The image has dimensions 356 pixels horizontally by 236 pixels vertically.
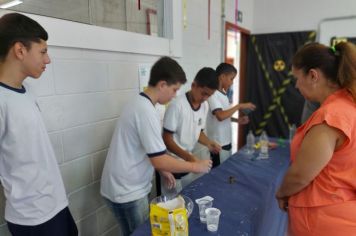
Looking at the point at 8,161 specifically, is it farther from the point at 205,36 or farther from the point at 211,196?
the point at 205,36

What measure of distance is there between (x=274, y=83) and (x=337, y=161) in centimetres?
365

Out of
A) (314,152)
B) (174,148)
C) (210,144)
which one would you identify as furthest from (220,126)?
(314,152)

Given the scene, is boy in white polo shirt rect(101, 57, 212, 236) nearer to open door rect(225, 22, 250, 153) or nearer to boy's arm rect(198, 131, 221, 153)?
boy's arm rect(198, 131, 221, 153)

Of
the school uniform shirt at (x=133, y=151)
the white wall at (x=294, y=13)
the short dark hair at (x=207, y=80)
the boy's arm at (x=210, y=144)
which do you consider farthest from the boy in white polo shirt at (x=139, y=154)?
the white wall at (x=294, y=13)

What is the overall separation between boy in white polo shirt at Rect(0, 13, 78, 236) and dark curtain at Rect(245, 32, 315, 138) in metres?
4.01

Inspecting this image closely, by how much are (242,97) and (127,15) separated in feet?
10.4

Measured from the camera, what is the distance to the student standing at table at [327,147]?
1024 millimetres

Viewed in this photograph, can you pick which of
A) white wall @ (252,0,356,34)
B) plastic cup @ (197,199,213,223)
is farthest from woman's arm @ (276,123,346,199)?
white wall @ (252,0,356,34)

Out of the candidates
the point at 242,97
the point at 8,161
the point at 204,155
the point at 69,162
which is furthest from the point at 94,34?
the point at 242,97

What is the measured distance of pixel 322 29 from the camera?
409cm

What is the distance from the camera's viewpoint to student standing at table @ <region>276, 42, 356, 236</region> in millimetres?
1024

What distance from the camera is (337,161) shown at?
42.6 inches

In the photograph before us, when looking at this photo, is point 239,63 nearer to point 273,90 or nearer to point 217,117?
point 273,90

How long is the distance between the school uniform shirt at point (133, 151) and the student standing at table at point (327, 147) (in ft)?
2.16
